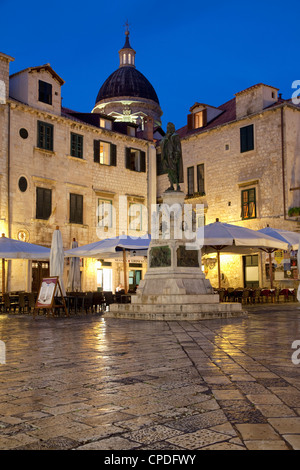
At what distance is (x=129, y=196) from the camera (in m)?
30.4

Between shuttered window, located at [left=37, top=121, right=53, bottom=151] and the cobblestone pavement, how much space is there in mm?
19473

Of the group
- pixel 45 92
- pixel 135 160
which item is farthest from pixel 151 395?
pixel 135 160

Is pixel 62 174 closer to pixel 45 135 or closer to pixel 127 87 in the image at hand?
pixel 45 135

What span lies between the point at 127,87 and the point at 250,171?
27.5 metres

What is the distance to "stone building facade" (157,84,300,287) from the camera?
84.0 feet

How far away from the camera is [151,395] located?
14.0ft

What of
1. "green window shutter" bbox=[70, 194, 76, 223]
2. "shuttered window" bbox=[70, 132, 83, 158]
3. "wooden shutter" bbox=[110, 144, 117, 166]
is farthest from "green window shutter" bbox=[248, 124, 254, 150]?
"green window shutter" bbox=[70, 194, 76, 223]

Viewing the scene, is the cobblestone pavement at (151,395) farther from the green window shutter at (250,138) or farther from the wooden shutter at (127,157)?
the wooden shutter at (127,157)

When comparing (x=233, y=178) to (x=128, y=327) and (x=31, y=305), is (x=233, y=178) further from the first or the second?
(x=128, y=327)

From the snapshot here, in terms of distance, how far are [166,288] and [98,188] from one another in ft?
53.7

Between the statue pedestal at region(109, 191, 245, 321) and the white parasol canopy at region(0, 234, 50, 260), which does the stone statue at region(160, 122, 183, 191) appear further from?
the white parasol canopy at region(0, 234, 50, 260)

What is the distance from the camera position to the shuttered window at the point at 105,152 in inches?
1138

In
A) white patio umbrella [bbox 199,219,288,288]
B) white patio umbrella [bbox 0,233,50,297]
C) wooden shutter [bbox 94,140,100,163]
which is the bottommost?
white patio umbrella [bbox 0,233,50,297]
